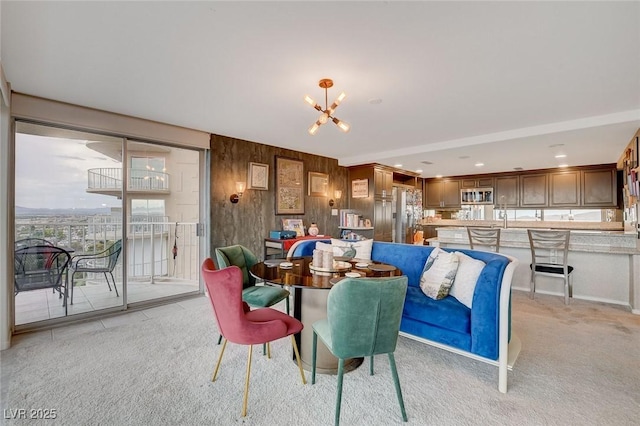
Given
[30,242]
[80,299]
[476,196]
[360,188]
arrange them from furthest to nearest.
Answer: [476,196], [360,188], [80,299], [30,242]

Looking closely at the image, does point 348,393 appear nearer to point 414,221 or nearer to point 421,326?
point 421,326

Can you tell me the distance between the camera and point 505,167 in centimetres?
666

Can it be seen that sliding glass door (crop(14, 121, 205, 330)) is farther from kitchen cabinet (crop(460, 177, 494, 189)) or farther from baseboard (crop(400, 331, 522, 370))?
kitchen cabinet (crop(460, 177, 494, 189))

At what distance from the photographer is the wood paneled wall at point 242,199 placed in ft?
14.8

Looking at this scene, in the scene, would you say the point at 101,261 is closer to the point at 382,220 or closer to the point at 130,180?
the point at 130,180

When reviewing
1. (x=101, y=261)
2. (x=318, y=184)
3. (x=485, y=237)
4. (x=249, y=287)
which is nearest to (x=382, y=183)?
(x=318, y=184)

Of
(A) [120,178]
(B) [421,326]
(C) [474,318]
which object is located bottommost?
(B) [421,326]

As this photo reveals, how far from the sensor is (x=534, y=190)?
6.95 meters

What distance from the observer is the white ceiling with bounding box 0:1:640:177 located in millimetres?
1781

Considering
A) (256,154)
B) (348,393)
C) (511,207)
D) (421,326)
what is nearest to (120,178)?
(256,154)

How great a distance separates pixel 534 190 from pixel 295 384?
7346 millimetres

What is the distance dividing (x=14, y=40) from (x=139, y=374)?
2.57 metres

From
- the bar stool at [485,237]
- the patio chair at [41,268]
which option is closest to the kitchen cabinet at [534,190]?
the bar stool at [485,237]

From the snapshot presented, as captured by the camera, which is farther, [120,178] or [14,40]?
[120,178]
